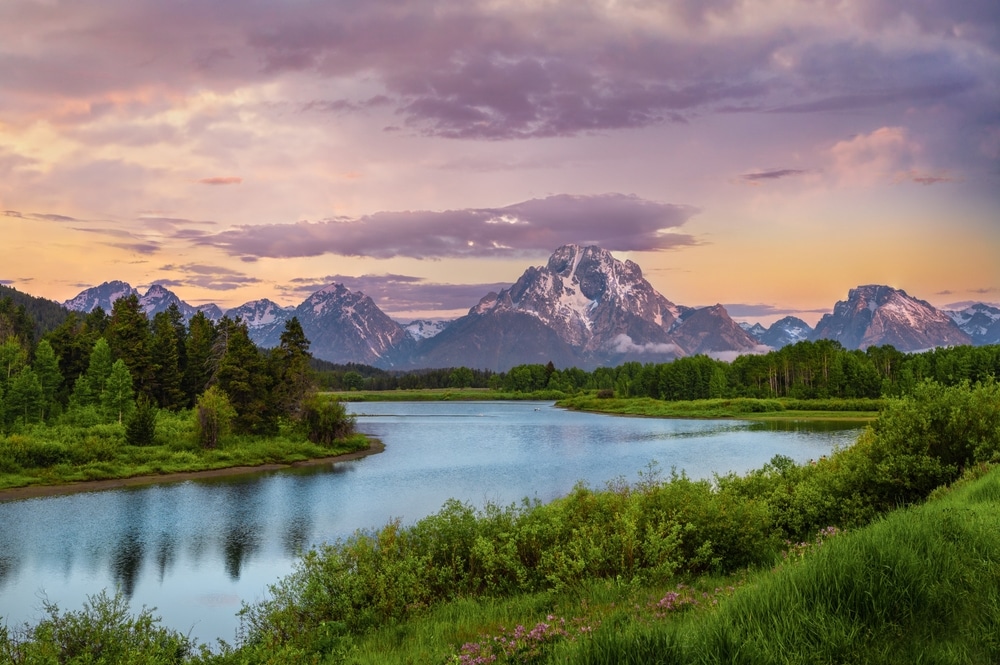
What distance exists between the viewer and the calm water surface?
25969 mm

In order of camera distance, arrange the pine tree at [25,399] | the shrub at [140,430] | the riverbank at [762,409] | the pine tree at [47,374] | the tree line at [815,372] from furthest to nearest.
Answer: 1. the tree line at [815,372]
2. the riverbank at [762,409]
3. the pine tree at [47,374]
4. the pine tree at [25,399]
5. the shrub at [140,430]

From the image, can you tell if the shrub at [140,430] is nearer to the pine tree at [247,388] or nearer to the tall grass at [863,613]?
the pine tree at [247,388]

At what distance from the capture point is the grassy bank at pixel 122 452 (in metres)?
52.8

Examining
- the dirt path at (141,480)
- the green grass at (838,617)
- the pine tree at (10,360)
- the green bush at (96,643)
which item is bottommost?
the dirt path at (141,480)

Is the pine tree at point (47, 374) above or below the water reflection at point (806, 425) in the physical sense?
above

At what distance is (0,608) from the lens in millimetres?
23938

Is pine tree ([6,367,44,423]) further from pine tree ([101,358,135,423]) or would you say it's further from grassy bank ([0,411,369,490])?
pine tree ([101,358,135,423])

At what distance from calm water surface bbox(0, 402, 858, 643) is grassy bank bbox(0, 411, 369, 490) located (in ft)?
18.0

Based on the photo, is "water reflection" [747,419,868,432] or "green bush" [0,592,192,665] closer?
"green bush" [0,592,192,665]

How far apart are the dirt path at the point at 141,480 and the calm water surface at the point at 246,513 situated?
2.31 m

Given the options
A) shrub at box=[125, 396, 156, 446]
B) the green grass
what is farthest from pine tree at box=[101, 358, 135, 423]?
→ the green grass

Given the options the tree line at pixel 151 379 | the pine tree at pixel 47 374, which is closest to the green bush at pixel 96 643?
the tree line at pixel 151 379

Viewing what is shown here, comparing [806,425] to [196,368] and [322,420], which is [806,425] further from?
[196,368]

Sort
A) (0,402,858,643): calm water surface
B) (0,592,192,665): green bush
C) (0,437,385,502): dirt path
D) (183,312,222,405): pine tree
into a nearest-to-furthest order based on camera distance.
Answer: (0,592,192,665): green bush
(0,402,858,643): calm water surface
(0,437,385,502): dirt path
(183,312,222,405): pine tree
